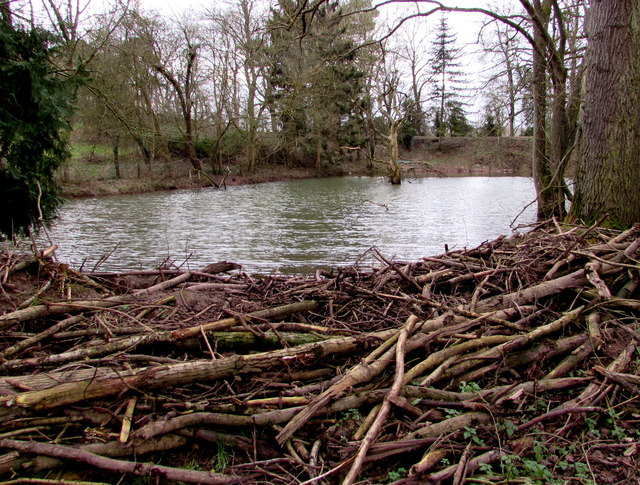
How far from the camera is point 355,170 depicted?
4638cm

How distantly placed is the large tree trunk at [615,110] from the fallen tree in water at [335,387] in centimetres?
246

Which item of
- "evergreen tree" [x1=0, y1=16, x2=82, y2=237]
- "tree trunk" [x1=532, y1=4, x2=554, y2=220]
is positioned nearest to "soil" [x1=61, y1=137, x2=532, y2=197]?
"tree trunk" [x1=532, y1=4, x2=554, y2=220]

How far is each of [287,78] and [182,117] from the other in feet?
28.5

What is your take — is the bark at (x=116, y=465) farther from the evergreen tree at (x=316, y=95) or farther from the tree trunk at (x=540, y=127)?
the evergreen tree at (x=316, y=95)

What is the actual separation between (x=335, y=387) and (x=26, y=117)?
6837mm

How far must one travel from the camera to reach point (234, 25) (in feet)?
107

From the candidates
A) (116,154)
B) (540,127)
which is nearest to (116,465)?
(540,127)

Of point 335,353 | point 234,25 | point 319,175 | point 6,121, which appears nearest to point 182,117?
point 234,25

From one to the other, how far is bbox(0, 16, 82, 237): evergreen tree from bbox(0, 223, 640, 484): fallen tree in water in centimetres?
369

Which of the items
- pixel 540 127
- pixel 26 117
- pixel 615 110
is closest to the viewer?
pixel 615 110

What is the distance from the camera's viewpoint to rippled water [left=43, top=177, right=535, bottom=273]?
11.0 meters

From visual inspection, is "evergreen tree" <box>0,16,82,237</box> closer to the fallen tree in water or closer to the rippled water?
the rippled water

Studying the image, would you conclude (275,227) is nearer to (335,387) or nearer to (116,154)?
(335,387)

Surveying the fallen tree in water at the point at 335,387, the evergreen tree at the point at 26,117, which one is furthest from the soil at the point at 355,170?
the fallen tree in water at the point at 335,387
